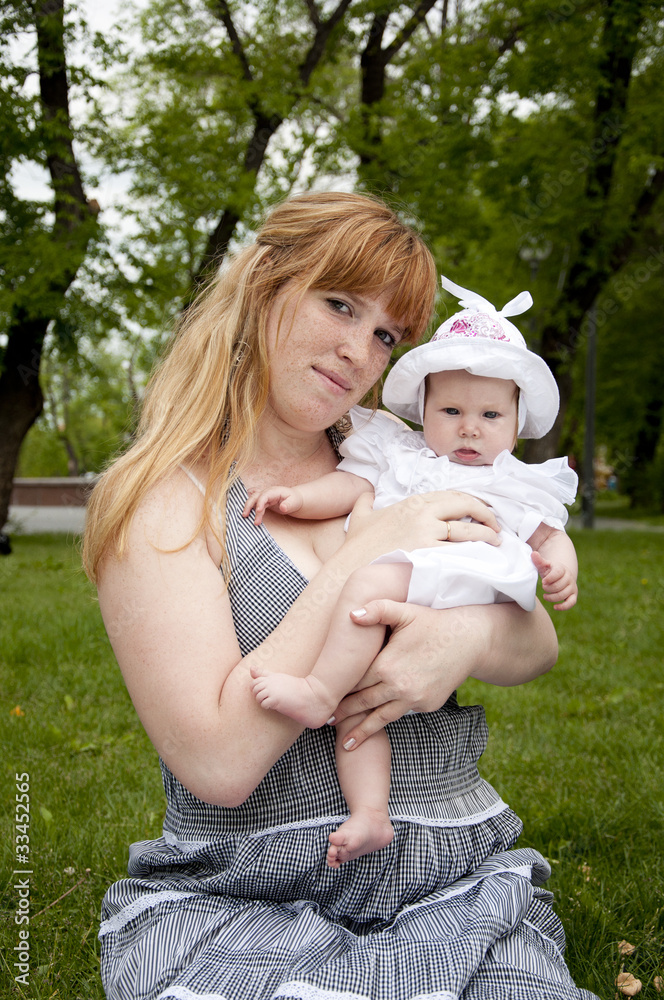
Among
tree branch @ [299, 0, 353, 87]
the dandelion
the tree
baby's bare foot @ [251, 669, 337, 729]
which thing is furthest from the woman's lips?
tree branch @ [299, 0, 353, 87]

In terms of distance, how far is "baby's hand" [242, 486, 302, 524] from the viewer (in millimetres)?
1841

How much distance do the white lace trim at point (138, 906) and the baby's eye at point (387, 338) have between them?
1.27m

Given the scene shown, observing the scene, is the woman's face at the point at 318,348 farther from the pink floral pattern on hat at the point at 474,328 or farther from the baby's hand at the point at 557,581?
the baby's hand at the point at 557,581

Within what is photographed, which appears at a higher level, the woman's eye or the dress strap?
the woman's eye

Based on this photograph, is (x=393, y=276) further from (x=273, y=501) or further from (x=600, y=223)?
(x=600, y=223)

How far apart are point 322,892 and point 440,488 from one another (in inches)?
37.3

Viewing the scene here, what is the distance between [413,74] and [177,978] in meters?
12.2

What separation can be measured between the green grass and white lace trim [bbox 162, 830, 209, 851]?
82cm

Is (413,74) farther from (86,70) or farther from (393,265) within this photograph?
(393,265)

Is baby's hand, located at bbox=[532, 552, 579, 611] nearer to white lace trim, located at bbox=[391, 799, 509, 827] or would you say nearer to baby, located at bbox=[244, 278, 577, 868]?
baby, located at bbox=[244, 278, 577, 868]

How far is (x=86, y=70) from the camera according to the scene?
1026 centimetres

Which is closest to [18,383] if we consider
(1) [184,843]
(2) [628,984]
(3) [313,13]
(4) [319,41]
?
(4) [319,41]

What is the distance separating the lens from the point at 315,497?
198 cm

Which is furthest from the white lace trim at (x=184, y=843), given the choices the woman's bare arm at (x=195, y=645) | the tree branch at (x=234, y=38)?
the tree branch at (x=234, y=38)
